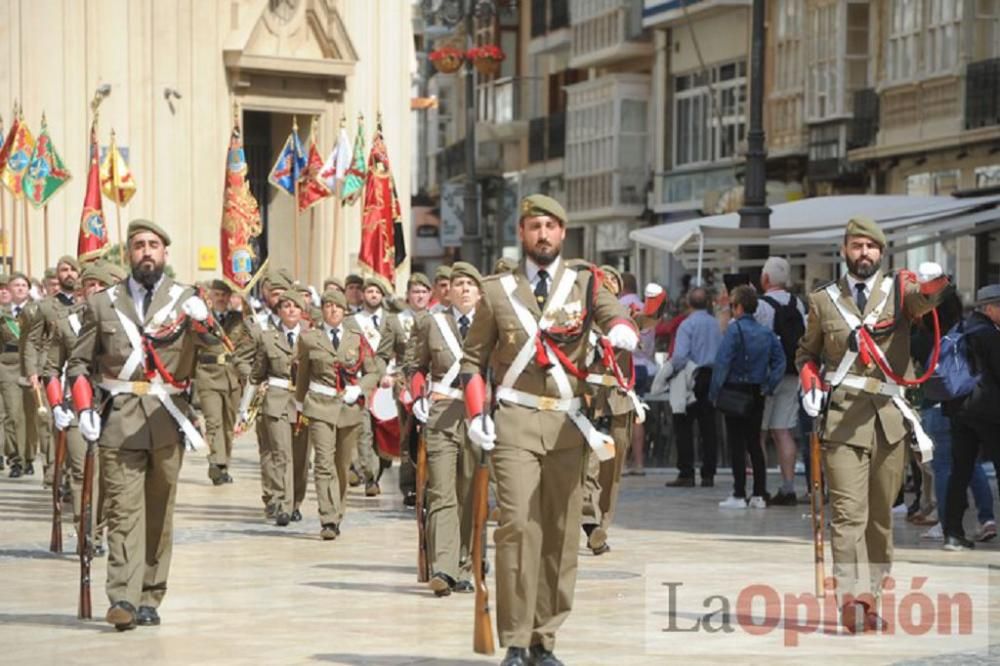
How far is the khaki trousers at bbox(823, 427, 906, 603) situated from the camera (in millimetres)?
12453

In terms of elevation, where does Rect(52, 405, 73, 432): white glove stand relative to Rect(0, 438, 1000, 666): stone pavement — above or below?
above

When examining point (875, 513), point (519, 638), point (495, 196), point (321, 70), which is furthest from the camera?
point (495, 196)

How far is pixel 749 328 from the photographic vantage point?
20.6 m

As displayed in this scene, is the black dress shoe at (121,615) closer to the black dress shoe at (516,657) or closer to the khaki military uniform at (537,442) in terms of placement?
the khaki military uniform at (537,442)

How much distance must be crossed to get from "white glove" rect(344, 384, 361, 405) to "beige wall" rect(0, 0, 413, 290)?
61.6 feet

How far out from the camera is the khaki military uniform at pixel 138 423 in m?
Result: 12.9

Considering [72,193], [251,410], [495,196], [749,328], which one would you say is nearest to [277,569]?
[251,410]

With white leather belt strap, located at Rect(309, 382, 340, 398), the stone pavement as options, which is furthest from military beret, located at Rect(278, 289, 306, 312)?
the stone pavement

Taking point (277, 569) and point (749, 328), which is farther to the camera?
point (749, 328)

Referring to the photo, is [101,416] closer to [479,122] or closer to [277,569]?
[277,569]

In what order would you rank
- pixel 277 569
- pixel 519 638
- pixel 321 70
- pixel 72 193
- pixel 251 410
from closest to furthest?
1. pixel 519 638
2. pixel 277 569
3. pixel 251 410
4. pixel 72 193
5. pixel 321 70

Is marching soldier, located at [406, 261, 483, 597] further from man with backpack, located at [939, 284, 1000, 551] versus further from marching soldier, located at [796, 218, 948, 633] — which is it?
man with backpack, located at [939, 284, 1000, 551]

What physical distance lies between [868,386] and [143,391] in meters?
3.80

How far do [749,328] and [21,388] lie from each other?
7.91 m
